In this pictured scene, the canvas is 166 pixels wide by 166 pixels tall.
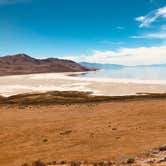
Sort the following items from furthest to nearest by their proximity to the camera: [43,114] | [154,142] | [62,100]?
[62,100], [43,114], [154,142]

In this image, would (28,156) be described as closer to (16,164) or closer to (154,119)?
(16,164)

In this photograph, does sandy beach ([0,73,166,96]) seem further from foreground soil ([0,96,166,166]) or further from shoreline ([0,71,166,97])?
foreground soil ([0,96,166,166])

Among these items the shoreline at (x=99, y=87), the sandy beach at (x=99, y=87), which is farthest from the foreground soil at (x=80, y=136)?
the sandy beach at (x=99, y=87)

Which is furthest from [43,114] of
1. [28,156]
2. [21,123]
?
[28,156]

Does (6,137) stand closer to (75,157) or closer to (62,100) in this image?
(75,157)

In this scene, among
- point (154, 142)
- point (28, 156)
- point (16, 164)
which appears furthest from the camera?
point (154, 142)

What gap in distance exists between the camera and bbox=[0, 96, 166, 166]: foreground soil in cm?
2444

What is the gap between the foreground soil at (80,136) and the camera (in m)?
24.4

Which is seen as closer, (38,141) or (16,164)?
(16,164)

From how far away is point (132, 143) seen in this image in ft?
88.9

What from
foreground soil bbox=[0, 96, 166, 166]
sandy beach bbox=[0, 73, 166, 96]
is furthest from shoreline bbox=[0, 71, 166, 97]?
foreground soil bbox=[0, 96, 166, 166]

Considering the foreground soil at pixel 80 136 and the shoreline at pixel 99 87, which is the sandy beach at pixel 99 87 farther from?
the foreground soil at pixel 80 136

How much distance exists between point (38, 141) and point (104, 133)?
6.92 m

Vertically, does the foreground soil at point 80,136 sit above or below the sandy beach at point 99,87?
below
